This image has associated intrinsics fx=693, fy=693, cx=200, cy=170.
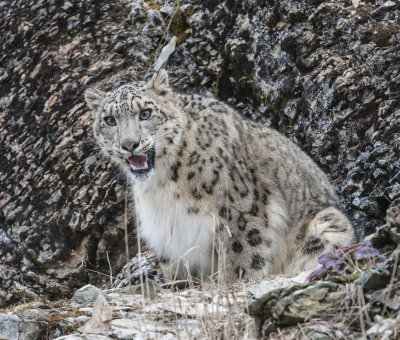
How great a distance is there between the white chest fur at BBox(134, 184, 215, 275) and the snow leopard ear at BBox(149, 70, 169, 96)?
1.12 meters

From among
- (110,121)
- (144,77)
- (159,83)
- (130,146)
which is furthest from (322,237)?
(144,77)

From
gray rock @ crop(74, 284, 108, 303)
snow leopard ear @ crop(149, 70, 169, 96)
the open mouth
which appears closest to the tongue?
the open mouth

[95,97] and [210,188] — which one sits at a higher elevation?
[95,97]

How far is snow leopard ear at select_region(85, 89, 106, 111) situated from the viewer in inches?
317

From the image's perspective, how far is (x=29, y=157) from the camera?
1053cm

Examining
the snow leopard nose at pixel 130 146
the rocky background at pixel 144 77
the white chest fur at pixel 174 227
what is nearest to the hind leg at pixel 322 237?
the rocky background at pixel 144 77

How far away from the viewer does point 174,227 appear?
7594mm

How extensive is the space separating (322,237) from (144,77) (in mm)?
4336

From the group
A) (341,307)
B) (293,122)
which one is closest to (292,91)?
(293,122)

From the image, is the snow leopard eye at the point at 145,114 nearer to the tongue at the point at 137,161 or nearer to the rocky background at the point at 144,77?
the tongue at the point at 137,161

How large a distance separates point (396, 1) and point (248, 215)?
3.79 metres

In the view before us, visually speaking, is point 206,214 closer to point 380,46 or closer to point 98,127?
point 98,127

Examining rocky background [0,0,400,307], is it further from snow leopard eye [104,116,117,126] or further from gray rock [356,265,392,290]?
gray rock [356,265,392,290]

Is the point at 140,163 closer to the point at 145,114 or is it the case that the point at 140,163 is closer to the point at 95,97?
the point at 145,114
